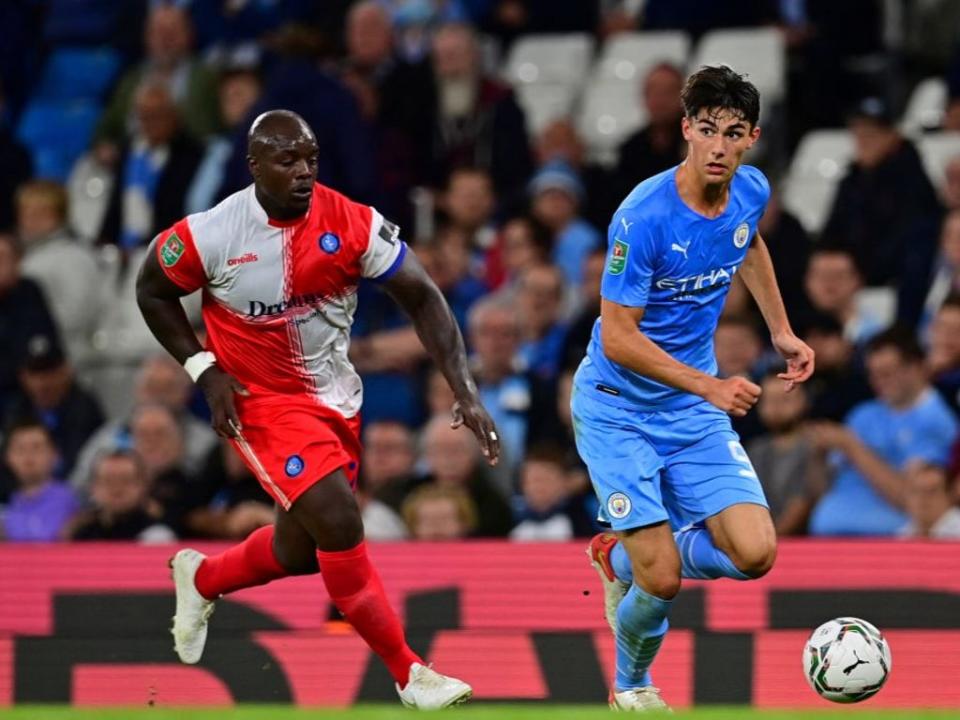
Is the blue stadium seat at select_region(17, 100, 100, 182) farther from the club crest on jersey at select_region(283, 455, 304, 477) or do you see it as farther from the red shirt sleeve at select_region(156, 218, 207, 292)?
the club crest on jersey at select_region(283, 455, 304, 477)

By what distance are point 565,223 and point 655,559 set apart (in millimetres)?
5565

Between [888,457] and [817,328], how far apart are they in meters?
0.83

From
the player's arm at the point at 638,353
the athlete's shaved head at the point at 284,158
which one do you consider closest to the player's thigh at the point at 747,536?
the player's arm at the point at 638,353

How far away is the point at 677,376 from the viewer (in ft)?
22.2

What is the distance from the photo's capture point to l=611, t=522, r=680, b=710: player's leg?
7008mm

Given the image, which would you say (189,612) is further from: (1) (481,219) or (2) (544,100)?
(2) (544,100)

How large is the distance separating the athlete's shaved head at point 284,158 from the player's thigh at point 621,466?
4.15 ft

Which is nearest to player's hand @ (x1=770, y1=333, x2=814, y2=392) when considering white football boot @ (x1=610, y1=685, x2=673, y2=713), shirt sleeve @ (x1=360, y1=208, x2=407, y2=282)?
white football boot @ (x1=610, y1=685, x2=673, y2=713)

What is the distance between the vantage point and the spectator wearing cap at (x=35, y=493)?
11.4m

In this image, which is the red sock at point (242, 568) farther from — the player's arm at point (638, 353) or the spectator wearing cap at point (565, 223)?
the spectator wearing cap at point (565, 223)

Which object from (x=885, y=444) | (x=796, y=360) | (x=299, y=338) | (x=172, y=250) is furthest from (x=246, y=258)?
(x=885, y=444)

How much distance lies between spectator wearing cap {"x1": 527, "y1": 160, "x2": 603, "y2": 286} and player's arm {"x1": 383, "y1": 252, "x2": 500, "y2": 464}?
4.69m

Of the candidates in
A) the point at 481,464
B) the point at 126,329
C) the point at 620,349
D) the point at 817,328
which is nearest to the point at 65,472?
the point at 126,329

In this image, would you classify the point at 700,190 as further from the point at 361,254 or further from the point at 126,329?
the point at 126,329
